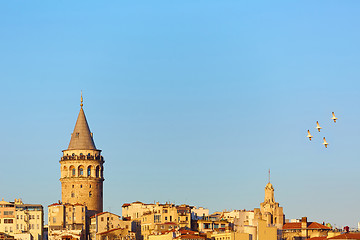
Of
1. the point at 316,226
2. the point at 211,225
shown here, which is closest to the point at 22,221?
the point at 211,225

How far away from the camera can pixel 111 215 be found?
16250 centimetres

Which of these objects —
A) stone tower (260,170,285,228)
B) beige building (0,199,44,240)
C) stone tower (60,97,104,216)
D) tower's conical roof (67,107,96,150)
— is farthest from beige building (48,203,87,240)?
stone tower (260,170,285,228)

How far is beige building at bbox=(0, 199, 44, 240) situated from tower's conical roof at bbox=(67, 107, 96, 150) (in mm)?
13820

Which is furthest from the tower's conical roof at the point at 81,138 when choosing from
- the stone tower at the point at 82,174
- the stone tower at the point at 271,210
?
the stone tower at the point at 271,210

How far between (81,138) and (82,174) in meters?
5.80

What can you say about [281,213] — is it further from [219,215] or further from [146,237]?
[146,237]

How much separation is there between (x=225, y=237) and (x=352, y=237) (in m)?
17.1

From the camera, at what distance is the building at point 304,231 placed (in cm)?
15862

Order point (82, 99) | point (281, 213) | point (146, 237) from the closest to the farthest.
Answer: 1. point (146, 237)
2. point (281, 213)
3. point (82, 99)

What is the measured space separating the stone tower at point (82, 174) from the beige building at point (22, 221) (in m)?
8.88

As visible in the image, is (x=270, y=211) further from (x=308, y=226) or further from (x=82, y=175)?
(x=82, y=175)

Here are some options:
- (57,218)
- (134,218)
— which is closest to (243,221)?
(134,218)

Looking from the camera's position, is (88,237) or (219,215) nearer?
(88,237)

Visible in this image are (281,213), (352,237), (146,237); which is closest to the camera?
(352,237)
